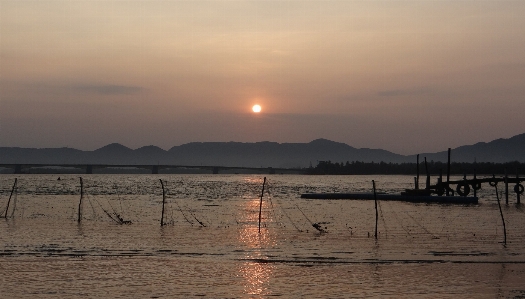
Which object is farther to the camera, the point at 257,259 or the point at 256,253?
the point at 256,253

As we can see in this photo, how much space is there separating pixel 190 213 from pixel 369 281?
29.0 m

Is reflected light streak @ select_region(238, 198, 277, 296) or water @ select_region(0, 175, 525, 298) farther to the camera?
reflected light streak @ select_region(238, 198, 277, 296)

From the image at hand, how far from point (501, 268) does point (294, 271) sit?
22.2 ft

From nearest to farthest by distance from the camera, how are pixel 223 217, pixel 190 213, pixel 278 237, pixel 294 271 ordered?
pixel 294 271 → pixel 278 237 → pixel 223 217 → pixel 190 213

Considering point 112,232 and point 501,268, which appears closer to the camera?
point 501,268

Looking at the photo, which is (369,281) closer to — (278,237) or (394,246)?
(394,246)

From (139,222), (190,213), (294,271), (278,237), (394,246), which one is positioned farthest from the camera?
(190,213)

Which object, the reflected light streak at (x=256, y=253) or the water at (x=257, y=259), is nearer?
the water at (x=257, y=259)

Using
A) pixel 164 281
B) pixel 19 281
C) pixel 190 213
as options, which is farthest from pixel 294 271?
pixel 190 213

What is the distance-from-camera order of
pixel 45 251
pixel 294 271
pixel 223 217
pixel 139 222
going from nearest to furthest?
pixel 294 271 → pixel 45 251 → pixel 139 222 → pixel 223 217

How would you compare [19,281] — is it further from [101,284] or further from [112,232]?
[112,232]

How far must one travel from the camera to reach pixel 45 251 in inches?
1034

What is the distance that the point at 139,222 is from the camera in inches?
1615

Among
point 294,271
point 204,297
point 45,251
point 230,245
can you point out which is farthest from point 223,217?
point 204,297
